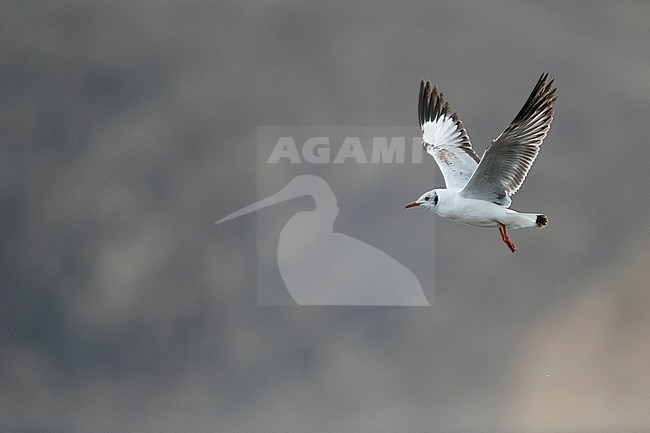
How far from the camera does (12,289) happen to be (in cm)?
428

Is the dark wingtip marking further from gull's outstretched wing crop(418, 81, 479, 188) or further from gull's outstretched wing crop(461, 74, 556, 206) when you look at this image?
gull's outstretched wing crop(418, 81, 479, 188)

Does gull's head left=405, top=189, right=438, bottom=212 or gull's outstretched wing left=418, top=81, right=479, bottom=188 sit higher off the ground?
gull's outstretched wing left=418, top=81, right=479, bottom=188

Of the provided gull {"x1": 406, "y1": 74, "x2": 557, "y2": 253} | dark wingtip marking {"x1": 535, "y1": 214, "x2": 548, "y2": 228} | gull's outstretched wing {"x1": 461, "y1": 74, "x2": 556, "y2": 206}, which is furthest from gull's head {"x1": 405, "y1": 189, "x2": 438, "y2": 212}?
dark wingtip marking {"x1": 535, "y1": 214, "x2": 548, "y2": 228}

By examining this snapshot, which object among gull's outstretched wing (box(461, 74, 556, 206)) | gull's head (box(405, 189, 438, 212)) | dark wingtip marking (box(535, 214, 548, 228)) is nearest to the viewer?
gull's outstretched wing (box(461, 74, 556, 206))

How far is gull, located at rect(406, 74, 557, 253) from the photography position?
A: 3021 millimetres

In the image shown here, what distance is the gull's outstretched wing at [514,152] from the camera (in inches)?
118

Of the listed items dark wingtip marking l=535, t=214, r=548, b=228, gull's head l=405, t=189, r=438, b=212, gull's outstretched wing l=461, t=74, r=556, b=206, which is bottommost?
dark wingtip marking l=535, t=214, r=548, b=228

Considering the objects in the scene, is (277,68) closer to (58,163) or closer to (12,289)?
(58,163)

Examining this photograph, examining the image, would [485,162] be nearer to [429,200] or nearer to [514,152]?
[514,152]

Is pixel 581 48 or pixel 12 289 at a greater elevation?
pixel 581 48

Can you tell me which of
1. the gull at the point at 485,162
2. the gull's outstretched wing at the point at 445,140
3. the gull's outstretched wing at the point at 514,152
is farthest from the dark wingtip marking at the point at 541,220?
the gull's outstretched wing at the point at 445,140

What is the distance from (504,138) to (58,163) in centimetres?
215

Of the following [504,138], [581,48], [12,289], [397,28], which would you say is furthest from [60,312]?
[581,48]

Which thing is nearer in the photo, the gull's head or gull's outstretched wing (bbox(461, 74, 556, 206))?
gull's outstretched wing (bbox(461, 74, 556, 206))
